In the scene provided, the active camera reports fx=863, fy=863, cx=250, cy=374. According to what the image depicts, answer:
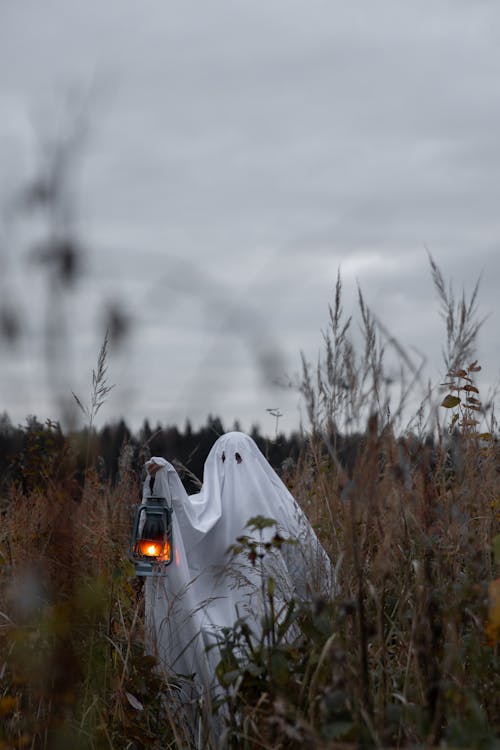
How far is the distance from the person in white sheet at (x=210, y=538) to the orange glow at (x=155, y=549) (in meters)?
0.13

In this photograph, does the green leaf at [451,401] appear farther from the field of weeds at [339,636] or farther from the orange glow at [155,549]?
the orange glow at [155,549]

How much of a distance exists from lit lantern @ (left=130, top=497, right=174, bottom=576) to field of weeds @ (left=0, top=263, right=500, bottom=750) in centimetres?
27

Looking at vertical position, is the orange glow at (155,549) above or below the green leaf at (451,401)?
below

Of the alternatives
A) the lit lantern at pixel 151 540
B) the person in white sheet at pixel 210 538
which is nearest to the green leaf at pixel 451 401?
the person in white sheet at pixel 210 538

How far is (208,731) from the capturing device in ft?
8.34

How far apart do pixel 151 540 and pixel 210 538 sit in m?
1.09

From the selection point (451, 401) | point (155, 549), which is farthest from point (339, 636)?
point (451, 401)

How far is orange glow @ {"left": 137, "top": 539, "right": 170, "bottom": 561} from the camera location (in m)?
3.25

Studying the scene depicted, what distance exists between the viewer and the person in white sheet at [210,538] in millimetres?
3604

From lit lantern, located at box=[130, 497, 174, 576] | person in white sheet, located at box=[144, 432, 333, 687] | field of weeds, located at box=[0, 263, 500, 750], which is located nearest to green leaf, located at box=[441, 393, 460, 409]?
field of weeds, located at box=[0, 263, 500, 750]

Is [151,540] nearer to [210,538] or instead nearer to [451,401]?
[210,538]

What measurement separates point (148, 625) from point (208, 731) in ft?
2.54

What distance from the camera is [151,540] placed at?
10.8ft

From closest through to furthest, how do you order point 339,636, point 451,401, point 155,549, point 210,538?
point 339,636 → point 155,549 → point 451,401 → point 210,538
